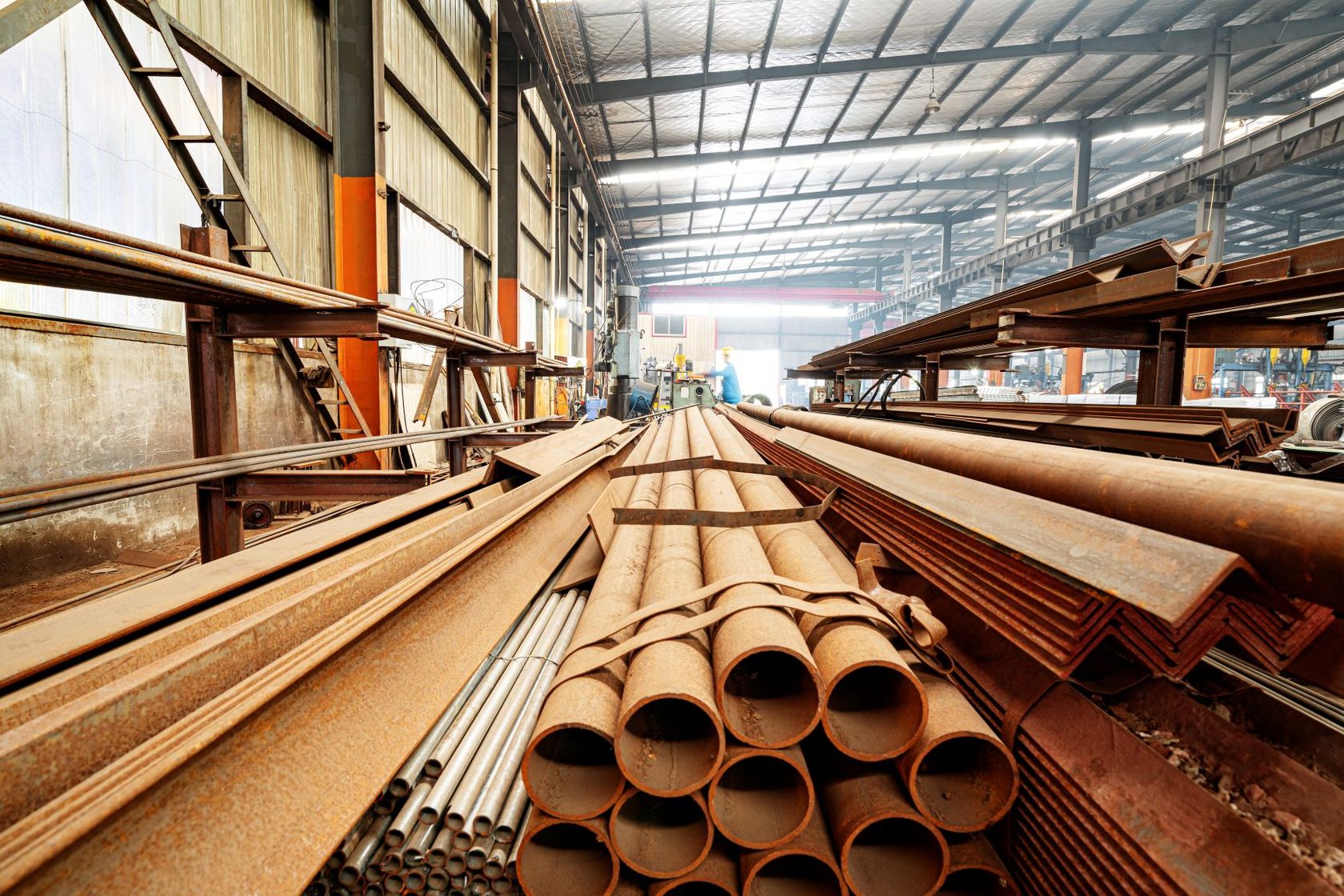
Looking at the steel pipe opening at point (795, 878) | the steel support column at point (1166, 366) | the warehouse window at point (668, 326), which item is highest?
the warehouse window at point (668, 326)

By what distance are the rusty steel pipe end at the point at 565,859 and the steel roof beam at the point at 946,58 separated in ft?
31.4

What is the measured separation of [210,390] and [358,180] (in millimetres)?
3270

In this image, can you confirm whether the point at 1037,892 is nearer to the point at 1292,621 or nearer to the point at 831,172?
the point at 1292,621

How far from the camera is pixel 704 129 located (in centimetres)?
1039

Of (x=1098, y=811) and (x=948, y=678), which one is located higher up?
(x=948, y=678)

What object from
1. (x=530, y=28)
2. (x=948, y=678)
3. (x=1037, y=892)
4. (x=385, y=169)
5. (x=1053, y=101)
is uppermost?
(x=1053, y=101)

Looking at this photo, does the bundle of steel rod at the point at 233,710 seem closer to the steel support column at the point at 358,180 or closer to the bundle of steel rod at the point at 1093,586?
the bundle of steel rod at the point at 1093,586

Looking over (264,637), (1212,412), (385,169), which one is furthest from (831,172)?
(264,637)

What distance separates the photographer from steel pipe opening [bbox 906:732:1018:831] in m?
1.00

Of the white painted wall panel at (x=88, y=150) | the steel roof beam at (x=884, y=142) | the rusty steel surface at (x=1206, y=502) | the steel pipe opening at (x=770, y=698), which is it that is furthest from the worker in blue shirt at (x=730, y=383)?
the steel pipe opening at (x=770, y=698)

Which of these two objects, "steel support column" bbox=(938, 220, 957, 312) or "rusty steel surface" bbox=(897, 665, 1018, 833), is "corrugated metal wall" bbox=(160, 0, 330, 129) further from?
"steel support column" bbox=(938, 220, 957, 312)

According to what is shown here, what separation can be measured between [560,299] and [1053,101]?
10.1 m

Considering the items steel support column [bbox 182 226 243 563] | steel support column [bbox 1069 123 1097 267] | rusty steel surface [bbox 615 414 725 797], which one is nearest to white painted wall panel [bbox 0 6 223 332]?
steel support column [bbox 182 226 243 563]

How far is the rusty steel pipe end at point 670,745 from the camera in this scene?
37.4 inches
